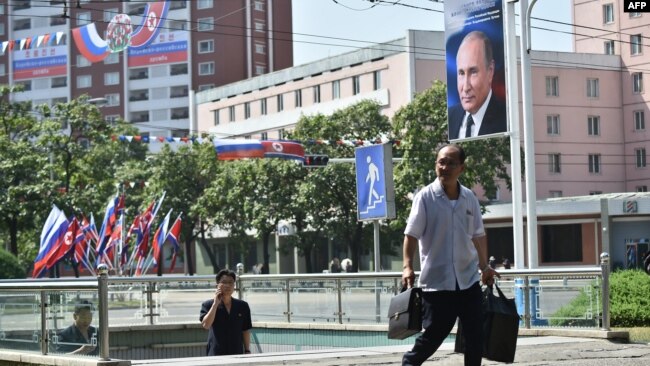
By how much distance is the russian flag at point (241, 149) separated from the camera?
41250mm

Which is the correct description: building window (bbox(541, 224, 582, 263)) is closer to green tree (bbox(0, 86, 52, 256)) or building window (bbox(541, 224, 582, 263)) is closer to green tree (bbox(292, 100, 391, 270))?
green tree (bbox(292, 100, 391, 270))

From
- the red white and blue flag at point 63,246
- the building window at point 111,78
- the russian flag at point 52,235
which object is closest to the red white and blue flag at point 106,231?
the red white and blue flag at point 63,246

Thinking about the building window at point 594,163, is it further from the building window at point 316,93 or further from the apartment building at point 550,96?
the building window at point 316,93

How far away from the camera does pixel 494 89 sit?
22.4 m

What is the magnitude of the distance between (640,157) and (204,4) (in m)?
47.2

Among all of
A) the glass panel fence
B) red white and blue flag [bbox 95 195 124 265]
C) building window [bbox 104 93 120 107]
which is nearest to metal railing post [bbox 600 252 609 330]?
the glass panel fence

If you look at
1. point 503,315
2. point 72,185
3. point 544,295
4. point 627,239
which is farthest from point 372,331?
point 627,239

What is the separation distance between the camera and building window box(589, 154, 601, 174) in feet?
255

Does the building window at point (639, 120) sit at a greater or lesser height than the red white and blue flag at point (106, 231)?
greater

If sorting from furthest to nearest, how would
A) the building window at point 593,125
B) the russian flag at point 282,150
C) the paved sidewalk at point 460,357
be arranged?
1. the building window at point 593,125
2. the russian flag at point 282,150
3. the paved sidewalk at point 460,357

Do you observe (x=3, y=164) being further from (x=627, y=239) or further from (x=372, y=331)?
(x=372, y=331)

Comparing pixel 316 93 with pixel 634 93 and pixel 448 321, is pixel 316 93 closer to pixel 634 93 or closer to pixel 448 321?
pixel 634 93

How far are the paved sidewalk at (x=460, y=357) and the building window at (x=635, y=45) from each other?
68190 mm

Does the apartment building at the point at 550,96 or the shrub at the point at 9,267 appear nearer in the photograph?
the shrub at the point at 9,267
